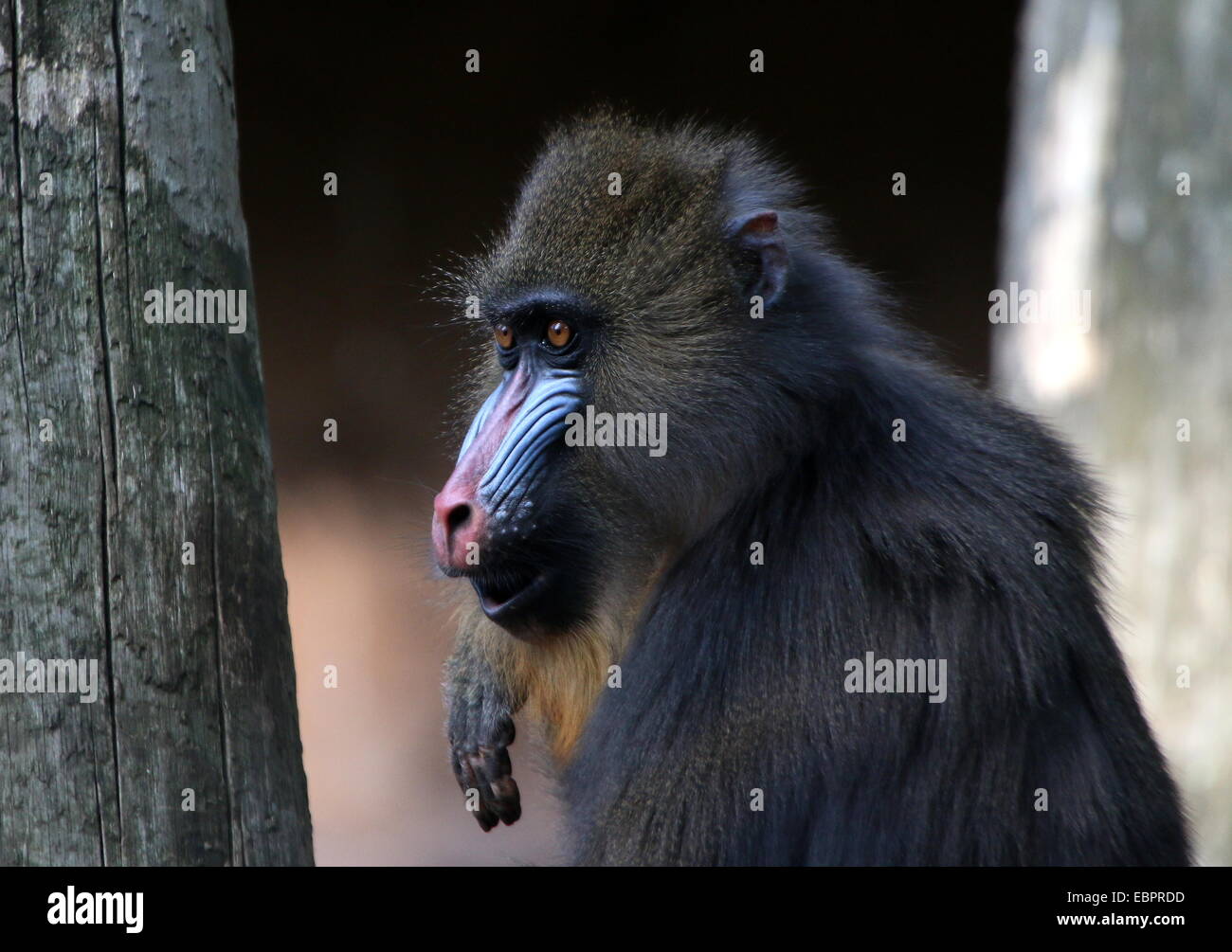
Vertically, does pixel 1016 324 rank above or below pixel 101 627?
above

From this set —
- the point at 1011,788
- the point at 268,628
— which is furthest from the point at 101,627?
the point at 1011,788

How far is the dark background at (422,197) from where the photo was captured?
451 inches

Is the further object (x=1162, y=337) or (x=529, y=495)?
(x=1162, y=337)

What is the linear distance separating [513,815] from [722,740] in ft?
3.41

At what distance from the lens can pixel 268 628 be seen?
3396 millimetres

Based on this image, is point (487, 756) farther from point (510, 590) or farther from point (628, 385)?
point (628, 385)

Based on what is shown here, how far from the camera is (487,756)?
15.1ft

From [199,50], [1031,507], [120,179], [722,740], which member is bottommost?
[722,740]

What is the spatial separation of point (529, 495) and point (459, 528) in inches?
8.5

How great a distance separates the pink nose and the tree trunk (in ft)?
12.3

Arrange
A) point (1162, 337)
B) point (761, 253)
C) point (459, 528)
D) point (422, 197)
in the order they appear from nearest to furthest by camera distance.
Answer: point (459, 528) → point (761, 253) → point (1162, 337) → point (422, 197)

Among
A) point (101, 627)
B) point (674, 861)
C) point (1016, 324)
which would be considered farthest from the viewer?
point (1016, 324)

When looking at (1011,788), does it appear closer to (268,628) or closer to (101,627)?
(268,628)

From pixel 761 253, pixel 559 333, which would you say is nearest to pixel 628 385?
pixel 559 333
